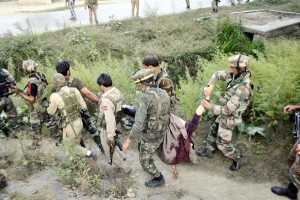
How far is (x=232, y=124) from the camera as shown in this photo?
4.39m

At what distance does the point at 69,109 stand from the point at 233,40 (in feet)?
21.9

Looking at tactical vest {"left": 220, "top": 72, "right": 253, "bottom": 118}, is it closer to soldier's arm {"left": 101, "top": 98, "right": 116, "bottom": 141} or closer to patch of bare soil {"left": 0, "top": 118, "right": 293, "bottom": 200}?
patch of bare soil {"left": 0, "top": 118, "right": 293, "bottom": 200}

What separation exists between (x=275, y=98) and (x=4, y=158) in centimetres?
472

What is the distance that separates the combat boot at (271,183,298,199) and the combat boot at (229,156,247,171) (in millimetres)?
637

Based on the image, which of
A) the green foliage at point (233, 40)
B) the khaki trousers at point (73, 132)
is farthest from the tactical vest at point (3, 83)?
the green foliage at point (233, 40)

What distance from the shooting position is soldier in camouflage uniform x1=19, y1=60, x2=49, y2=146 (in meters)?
4.98

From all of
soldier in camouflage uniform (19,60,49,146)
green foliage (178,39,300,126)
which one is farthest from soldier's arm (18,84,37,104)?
green foliage (178,39,300,126)

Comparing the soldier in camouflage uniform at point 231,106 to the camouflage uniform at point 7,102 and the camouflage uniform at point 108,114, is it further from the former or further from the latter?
the camouflage uniform at point 7,102

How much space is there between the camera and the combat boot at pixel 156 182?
432 centimetres

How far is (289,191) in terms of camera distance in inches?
162

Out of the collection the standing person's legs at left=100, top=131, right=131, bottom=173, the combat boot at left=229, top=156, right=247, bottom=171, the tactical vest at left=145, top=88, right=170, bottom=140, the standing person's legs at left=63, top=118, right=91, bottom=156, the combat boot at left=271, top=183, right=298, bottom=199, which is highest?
the tactical vest at left=145, top=88, right=170, bottom=140

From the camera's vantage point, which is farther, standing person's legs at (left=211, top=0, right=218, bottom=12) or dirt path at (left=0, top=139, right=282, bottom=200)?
standing person's legs at (left=211, top=0, right=218, bottom=12)

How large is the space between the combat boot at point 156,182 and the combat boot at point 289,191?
163cm

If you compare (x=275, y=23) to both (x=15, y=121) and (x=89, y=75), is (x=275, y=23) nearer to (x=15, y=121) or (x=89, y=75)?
(x=89, y=75)
